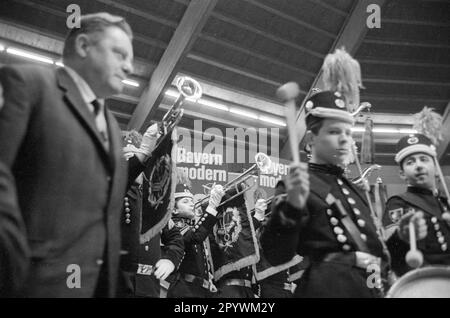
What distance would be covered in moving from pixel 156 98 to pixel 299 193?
18.1 feet

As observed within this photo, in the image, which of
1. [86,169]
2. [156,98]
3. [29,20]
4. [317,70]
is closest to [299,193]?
[86,169]

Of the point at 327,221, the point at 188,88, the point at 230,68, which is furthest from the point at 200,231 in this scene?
the point at 230,68

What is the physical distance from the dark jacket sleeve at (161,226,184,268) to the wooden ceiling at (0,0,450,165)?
2872 mm

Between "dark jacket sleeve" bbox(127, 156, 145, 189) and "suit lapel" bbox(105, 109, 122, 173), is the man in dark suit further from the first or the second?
"dark jacket sleeve" bbox(127, 156, 145, 189)

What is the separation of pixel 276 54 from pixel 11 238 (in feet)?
21.1

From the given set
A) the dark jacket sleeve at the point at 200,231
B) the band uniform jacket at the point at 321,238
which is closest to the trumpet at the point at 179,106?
the band uniform jacket at the point at 321,238

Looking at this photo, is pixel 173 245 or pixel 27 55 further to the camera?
pixel 27 55

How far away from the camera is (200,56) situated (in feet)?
24.6

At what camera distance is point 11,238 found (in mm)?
1650

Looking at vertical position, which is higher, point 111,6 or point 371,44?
point 371,44

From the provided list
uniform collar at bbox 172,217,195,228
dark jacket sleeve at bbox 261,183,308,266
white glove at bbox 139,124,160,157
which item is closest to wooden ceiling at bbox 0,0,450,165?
uniform collar at bbox 172,217,195,228

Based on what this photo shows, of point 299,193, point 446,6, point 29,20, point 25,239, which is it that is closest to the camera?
point 25,239

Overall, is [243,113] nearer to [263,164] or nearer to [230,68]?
[230,68]

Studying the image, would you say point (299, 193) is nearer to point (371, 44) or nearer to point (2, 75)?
point (2, 75)
